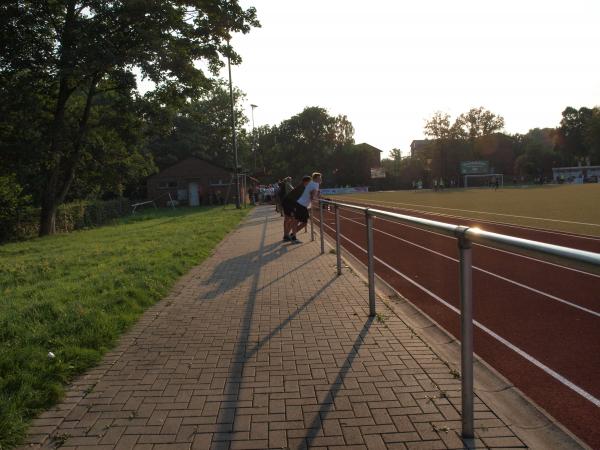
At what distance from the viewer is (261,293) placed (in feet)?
23.1

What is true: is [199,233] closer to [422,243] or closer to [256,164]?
[422,243]

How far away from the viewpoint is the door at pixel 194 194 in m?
53.0

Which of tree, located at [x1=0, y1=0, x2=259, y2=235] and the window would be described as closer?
tree, located at [x1=0, y1=0, x2=259, y2=235]

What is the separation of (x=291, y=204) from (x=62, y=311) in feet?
24.8

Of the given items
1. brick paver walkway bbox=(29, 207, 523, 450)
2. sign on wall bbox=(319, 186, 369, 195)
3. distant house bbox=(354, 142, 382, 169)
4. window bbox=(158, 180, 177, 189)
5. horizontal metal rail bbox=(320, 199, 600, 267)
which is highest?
distant house bbox=(354, 142, 382, 169)

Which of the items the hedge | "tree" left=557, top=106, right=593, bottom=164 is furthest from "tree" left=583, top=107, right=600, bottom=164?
the hedge

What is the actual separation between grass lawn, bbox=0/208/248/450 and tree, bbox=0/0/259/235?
26.6 feet

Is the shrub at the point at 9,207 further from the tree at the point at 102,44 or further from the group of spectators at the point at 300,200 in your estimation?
the group of spectators at the point at 300,200

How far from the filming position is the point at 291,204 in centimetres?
1286

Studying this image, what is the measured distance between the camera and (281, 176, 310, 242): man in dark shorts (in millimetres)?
12609

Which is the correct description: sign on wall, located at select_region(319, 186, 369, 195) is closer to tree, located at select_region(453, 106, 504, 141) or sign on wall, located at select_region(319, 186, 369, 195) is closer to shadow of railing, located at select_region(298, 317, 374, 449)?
tree, located at select_region(453, 106, 504, 141)

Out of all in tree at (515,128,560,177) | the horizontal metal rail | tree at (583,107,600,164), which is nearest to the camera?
the horizontal metal rail

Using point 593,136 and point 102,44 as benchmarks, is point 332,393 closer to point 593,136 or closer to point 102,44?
point 102,44

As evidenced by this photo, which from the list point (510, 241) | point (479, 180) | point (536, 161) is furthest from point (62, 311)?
point (536, 161)
